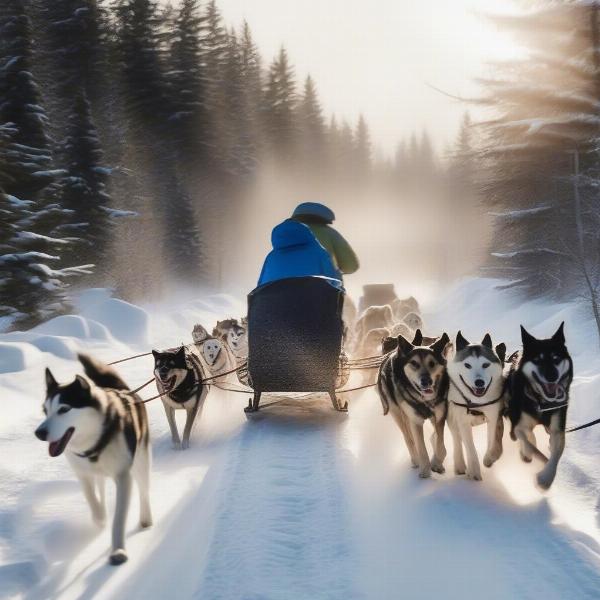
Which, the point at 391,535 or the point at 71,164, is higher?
the point at 71,164

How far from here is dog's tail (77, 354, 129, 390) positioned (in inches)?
157

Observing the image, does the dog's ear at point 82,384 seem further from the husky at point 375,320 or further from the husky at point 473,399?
the husky at point 375,320

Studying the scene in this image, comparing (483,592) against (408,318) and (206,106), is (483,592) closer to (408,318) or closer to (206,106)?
(408,318)

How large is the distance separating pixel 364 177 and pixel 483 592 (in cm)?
6940

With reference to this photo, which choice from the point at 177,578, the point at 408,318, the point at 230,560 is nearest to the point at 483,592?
the point at 230,560

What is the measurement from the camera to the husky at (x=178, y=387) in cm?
Result: 575

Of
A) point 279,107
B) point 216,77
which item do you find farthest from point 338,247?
point 279,107

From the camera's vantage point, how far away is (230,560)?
3.10 metres

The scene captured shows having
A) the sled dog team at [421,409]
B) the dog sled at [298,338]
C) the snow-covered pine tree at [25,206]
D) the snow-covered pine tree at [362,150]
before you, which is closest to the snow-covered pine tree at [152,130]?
the snow-covered pine tree at [25,206]

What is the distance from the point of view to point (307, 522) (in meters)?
3.59

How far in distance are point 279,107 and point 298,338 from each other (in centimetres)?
4370

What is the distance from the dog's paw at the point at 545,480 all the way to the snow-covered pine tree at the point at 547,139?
349 inches

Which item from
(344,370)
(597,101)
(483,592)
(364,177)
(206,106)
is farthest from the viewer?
(364,177)

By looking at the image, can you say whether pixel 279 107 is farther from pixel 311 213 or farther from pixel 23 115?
pixel 311 213
